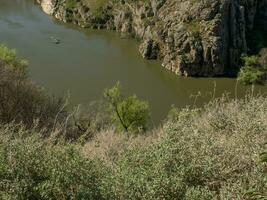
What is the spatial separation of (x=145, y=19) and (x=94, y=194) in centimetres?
7954

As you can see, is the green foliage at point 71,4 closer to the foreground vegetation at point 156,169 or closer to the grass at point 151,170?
the foreground vegetation at point 156,169

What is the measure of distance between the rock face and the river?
194 cm

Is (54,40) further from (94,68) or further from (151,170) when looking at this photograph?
(151,170)

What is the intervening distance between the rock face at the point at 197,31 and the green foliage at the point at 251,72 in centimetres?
237

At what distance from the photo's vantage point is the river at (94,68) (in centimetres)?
6512

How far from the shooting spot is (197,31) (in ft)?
258

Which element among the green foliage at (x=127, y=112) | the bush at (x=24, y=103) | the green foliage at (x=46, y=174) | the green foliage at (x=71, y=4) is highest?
the green foliage at (x=71, y=4)

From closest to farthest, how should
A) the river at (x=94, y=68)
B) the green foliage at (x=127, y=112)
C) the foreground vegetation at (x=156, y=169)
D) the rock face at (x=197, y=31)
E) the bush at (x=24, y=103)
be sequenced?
the foreground vegetation at (x=156, y=169) → the bush at (x=24, y=103) → the green foliage at (x=127, y=112) → the river at (x=94, y=68) → the rock face at (x=197, y=31)

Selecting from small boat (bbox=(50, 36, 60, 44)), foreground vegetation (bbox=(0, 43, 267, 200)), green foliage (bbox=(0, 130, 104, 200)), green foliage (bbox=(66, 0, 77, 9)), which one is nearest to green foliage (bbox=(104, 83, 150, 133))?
foreground vegetation (bbox=(0, 43, 267, 200))

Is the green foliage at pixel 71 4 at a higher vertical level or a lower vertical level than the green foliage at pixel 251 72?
higher

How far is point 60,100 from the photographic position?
40.5 metres

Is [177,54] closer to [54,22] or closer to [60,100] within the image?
[54,22]

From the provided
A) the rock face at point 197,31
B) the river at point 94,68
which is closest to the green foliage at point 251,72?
the river at point 94,68

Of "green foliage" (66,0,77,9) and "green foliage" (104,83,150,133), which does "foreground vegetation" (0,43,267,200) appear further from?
"green foliage" (66,0,77,9)
